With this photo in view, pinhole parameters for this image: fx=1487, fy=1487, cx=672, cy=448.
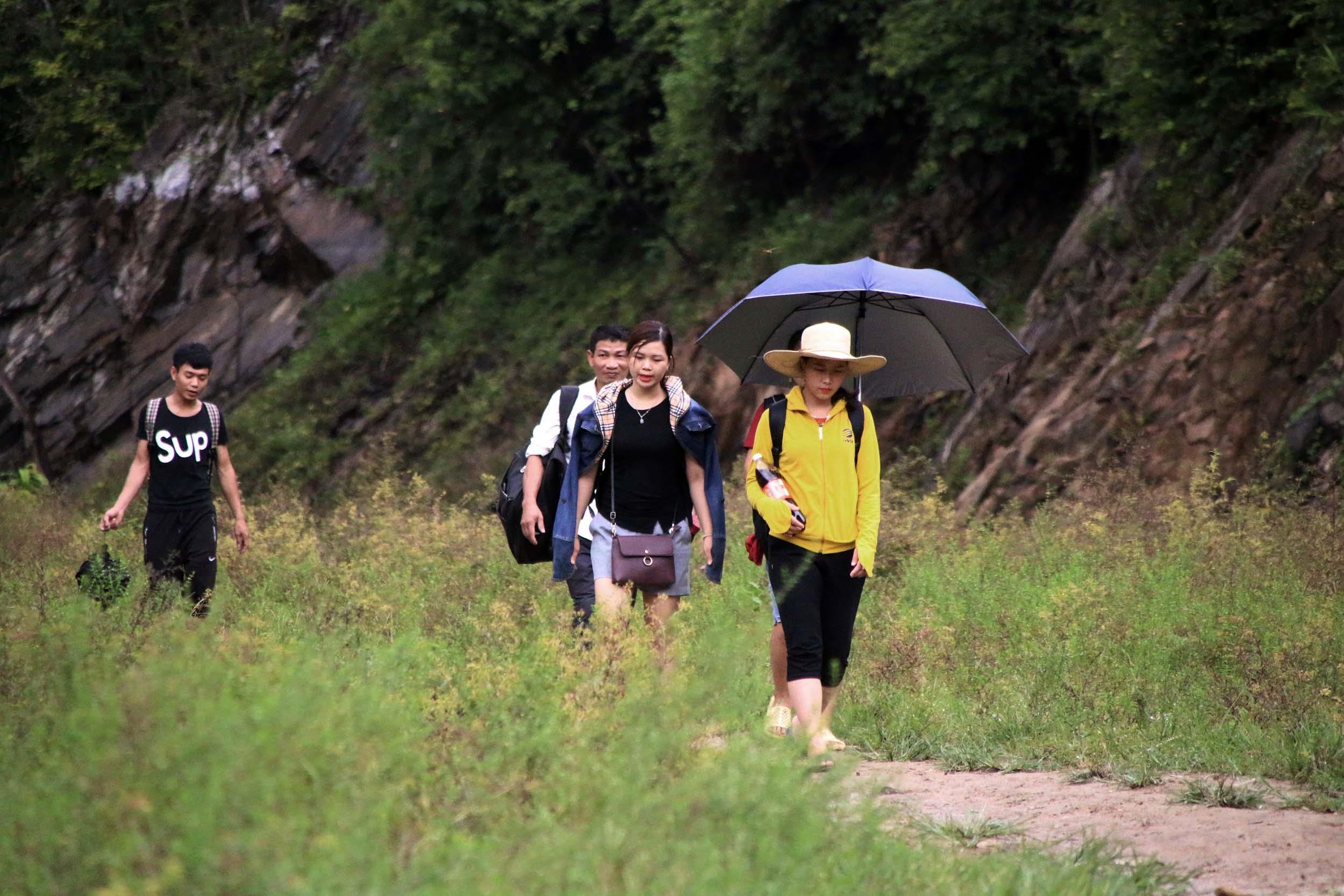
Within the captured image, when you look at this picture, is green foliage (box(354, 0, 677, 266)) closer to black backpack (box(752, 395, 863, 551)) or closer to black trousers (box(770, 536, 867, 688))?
black backpack (box(752, 395, 863, 551))

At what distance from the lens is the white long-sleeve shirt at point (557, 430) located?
7141mm

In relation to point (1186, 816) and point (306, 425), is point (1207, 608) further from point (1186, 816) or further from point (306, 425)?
point (306, 425)

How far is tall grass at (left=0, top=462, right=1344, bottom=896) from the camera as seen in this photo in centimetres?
357

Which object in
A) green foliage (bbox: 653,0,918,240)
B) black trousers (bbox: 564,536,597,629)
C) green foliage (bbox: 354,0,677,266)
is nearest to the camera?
black trousers (bbox: 564,536,597,629)

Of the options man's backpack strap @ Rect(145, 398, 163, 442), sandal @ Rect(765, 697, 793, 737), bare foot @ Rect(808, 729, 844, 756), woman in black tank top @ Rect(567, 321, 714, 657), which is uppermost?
woman in black tank top @ Rect(567, 321, 714, 657)

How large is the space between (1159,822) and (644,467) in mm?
2757

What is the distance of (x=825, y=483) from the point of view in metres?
6.45

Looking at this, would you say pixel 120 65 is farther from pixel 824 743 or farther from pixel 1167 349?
pixel 824 743

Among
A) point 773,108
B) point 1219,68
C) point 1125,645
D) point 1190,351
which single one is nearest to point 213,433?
point 1125,645

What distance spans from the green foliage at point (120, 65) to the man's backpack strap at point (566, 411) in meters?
23.7

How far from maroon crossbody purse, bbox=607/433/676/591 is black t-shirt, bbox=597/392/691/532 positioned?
7 cm

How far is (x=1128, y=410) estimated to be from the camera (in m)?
12.7

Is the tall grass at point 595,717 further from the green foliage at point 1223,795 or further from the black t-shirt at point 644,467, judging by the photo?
the black t-shirt at point 644,467

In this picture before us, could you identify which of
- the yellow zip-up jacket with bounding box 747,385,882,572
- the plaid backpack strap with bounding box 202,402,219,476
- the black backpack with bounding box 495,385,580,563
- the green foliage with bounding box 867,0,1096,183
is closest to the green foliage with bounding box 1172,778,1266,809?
the yellow zip-up jacket with bounding box 747,385,882,572
